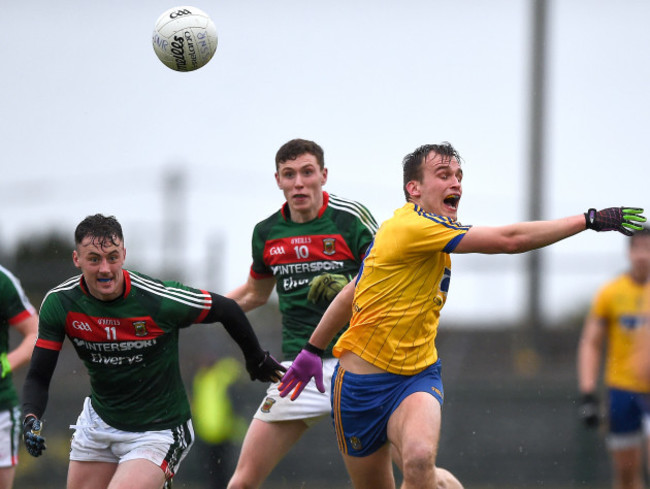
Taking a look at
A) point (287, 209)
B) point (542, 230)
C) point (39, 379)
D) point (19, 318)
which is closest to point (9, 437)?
point (19, 318)

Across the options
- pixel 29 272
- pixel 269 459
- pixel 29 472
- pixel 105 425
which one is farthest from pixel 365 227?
pixel 29 272

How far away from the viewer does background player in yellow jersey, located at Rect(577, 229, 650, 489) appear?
27.2 feet

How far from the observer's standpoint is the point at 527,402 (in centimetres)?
1142

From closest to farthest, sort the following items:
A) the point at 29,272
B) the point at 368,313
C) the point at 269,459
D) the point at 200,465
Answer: the point at 368,313 < the point at 269,459 < the point at 200,465 < the point at 29,272

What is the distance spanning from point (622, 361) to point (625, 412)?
461 mm

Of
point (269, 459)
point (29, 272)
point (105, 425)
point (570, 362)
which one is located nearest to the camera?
point (105, 425)

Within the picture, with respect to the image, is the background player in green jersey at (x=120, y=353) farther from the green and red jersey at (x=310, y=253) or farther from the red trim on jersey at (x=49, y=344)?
the green and red jersey at (x=310, y=253)

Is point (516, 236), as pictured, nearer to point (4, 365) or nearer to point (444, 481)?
point (444, 481)

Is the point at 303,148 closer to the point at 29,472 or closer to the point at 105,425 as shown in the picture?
the point at 105,425

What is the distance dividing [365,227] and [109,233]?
5.64ft

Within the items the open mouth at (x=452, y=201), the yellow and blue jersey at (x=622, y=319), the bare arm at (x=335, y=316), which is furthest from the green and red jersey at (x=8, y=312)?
the yellow and blue jersey at (x=622, y=319)

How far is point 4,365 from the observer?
6.73 m

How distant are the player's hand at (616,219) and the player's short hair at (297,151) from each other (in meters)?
2.19

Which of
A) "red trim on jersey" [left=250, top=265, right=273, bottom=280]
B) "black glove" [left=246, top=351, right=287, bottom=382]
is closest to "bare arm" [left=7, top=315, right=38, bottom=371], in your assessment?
"red trim on jersey" [left=250, top=265, right=273, bottom=280]
